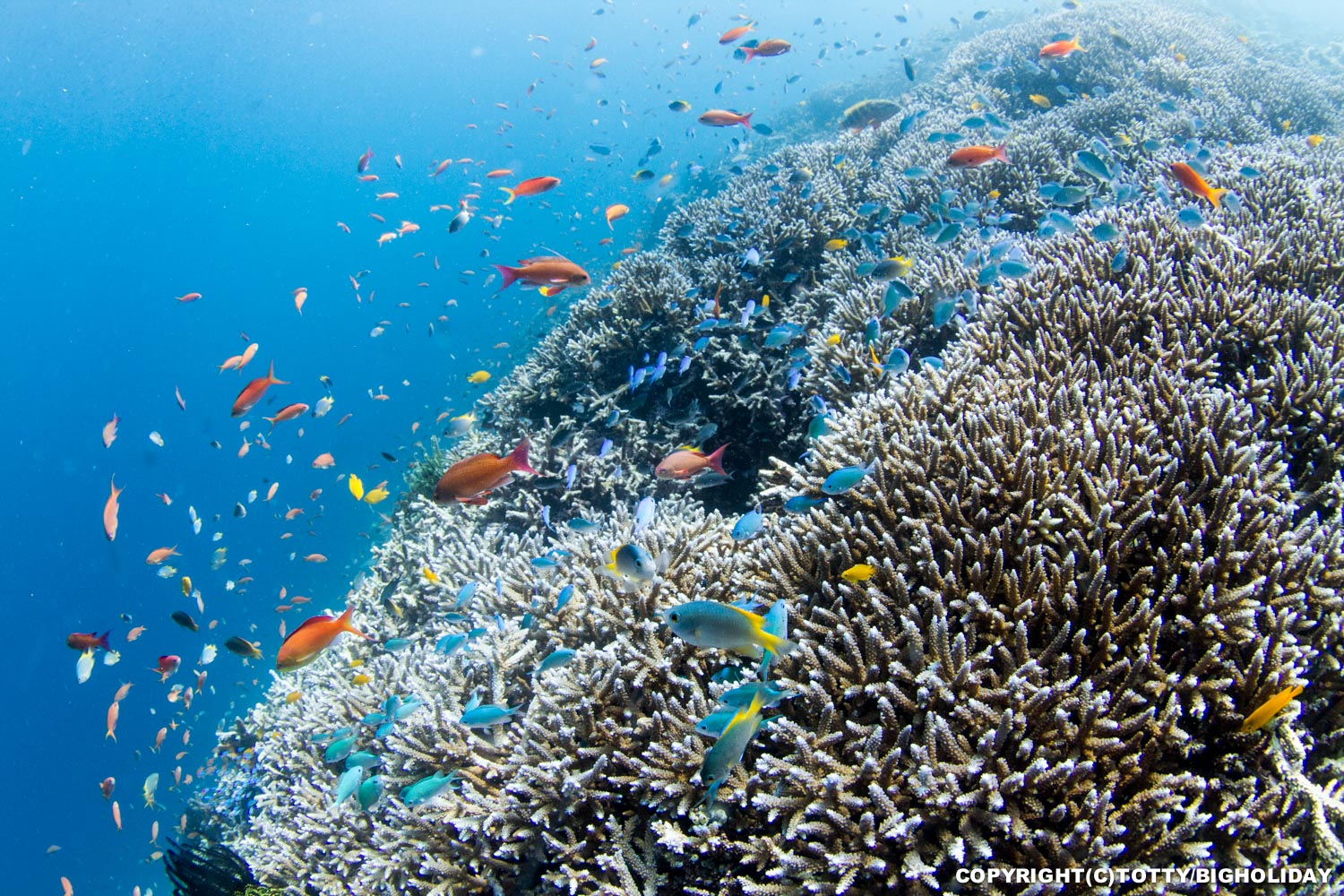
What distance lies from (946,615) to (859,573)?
0.37 metres

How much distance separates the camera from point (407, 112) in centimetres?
12462

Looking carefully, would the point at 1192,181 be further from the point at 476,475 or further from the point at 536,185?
Result: the point at 536,185

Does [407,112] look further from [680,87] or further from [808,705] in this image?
[808,705]

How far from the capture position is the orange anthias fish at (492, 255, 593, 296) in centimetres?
496

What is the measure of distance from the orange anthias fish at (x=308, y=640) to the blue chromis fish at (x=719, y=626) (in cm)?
270

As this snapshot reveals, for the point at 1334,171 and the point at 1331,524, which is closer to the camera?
the point at 1331,524

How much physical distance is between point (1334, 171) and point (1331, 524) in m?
6.08

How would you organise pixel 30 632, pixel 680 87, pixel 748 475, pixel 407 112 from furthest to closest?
pixel 407 112
pixel 680 87
pixel 30 632
pixel 748 475

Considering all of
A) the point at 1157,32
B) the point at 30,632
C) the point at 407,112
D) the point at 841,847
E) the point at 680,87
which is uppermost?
the point at 407,112

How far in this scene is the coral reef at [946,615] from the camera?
1911 mm

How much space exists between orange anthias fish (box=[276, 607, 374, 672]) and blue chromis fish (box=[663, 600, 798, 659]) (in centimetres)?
270

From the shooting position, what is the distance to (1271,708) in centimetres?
175

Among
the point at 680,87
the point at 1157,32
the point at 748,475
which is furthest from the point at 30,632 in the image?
the point at 680,87

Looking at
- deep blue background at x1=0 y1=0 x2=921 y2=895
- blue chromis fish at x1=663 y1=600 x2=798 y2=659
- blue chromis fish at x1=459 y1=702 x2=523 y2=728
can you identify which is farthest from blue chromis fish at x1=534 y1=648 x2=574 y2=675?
deep blue background at x1=0 y1=0 x2=921 y2=895
